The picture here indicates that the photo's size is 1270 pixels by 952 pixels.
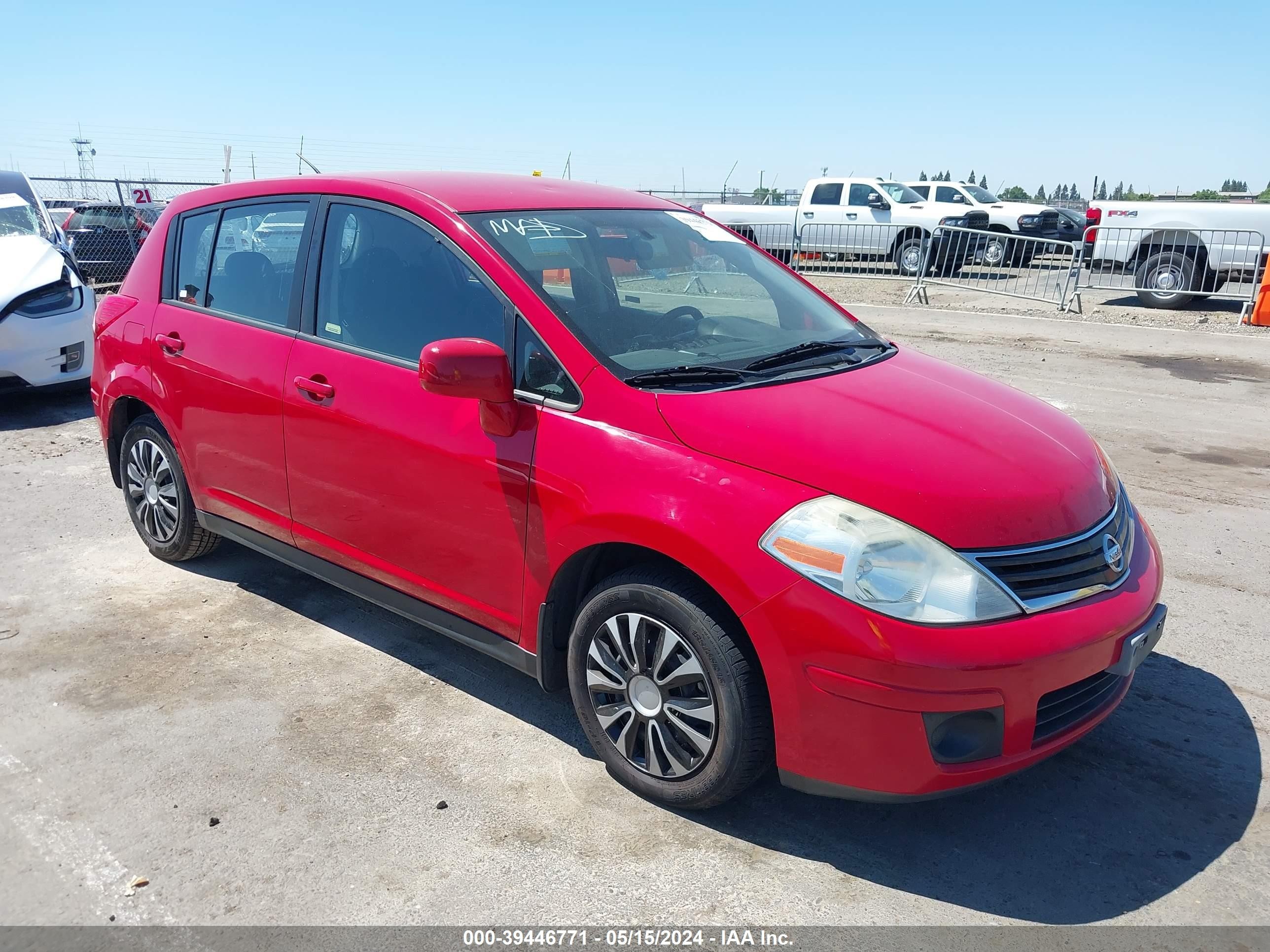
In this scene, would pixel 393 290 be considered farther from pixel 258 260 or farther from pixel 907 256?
pixel 907 256

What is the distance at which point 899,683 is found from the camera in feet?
8.13

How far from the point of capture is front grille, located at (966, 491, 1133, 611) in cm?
261

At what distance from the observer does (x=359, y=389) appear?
11.7 ft

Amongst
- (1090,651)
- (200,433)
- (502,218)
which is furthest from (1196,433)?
(200,433)

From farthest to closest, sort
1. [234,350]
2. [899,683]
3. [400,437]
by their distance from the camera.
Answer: [234,350] < [400,437] < [899,683]

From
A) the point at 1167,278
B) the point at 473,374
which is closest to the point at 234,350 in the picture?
the point at 473,374

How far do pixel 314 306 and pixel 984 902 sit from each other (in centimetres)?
310

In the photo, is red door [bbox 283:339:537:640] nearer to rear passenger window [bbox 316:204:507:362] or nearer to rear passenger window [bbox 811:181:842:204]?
rear passenger window [bbox 316:204:507:362]

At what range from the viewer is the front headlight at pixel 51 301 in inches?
315

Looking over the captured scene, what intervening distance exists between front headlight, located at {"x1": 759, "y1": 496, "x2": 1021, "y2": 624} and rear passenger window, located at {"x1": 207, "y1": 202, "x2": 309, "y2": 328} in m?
2.44

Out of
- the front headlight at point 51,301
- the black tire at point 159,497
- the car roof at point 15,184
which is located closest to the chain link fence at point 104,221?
the car roof at point 15,184

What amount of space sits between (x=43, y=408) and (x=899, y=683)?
28.4ft

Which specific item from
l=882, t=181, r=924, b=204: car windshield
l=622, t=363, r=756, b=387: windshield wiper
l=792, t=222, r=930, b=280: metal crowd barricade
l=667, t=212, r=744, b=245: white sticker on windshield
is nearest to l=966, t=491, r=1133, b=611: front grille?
l=622, t=363, r=756, b=387: windshield wiper

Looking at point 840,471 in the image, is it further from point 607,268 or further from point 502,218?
point 502,218
